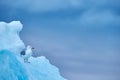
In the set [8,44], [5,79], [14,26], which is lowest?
[5,79]

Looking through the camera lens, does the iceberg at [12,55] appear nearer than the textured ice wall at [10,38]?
Yes

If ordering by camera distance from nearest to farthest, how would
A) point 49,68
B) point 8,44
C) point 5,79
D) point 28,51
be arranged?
point 5,79, point 8,44, point 28,51, point 49,68

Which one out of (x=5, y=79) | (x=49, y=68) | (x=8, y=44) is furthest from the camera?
(x=49, y=68)

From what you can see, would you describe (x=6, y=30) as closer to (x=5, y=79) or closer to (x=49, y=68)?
(x=5, y=79)

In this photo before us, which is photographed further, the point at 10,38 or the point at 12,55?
the point at 10,38

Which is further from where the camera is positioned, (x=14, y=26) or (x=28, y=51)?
(x=28, y=51)

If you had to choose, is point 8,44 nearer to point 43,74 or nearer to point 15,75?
point 15,75

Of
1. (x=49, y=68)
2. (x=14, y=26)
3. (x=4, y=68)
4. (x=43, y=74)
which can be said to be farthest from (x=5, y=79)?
(x=49, y=68)

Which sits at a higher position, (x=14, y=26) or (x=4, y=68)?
(x=14, y=26)

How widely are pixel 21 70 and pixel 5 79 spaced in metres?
1.34

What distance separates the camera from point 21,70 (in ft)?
70.8

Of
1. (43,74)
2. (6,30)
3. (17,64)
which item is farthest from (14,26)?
(43,74)

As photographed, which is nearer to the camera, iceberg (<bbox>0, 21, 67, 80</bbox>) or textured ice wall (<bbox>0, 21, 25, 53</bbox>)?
iceberg (<bbox>0, 21, 67, 80</bbox>)

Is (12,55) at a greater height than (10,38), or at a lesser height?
lesser
